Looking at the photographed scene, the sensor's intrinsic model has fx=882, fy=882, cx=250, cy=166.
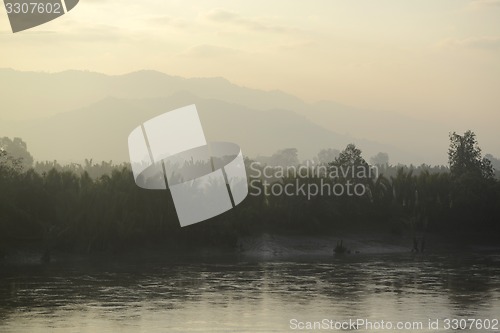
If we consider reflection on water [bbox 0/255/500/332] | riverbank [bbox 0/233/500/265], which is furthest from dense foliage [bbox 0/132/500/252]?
reflection on water [bbox 0/255/500/332]

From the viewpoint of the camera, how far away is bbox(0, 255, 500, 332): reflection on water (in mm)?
32750

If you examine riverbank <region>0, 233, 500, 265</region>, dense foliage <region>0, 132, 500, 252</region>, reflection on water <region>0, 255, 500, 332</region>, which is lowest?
reflection on water <region>0, 255, 500, 332</region>

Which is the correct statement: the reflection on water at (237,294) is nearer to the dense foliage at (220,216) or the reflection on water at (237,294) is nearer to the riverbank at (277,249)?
the riverbank at (277,249)

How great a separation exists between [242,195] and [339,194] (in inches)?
301

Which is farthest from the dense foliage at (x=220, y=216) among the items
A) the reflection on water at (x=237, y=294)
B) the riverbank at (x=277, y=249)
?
the reflection on water at (x=237, y=294)

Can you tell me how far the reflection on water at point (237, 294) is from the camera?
32750mm

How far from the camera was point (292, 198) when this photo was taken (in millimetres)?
59781

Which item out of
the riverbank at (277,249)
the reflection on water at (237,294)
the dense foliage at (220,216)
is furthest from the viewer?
the dense foliage at (220,216)

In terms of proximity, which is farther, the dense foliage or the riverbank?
the dense foliage

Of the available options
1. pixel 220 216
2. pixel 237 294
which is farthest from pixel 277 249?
pixel 237 294

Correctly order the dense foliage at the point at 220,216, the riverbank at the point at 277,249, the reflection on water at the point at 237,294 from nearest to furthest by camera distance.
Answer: the reflection on water at the point at 237,294 → the riverbank at the point at 277,249 → the dense foliage at the point at 220,216

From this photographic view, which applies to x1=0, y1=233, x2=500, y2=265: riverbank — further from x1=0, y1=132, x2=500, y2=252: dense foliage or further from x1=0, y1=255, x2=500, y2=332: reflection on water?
x1=0, y1=255, x2=500, y2=332: reflection on water

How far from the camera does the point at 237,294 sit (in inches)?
1555

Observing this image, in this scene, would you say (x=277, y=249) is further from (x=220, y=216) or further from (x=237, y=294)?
(x=237, y=294)
